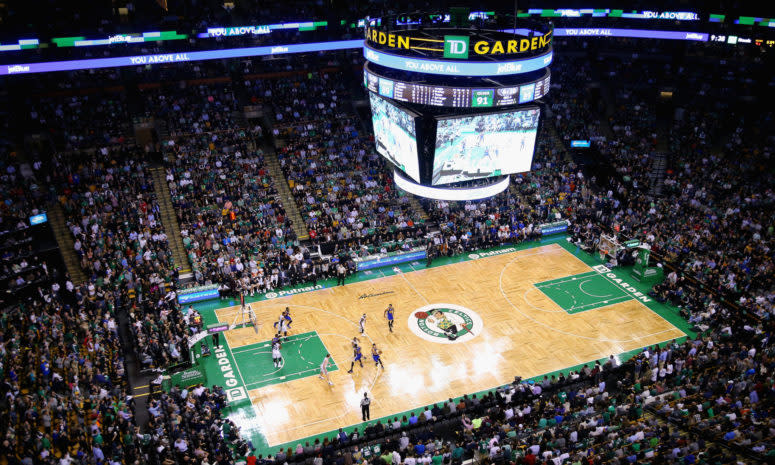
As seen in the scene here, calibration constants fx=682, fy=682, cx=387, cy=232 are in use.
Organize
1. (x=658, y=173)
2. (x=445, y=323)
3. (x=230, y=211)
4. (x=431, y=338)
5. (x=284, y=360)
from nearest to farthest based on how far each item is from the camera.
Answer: (x=284, y=360) < (x=431, y=338) < (x=445, y=323) < (x=230, y=211) < (x=658, y=173)

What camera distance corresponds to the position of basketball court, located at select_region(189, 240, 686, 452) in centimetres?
2678

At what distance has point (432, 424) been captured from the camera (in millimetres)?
24328

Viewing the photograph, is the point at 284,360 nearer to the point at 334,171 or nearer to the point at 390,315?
the point at 390,315

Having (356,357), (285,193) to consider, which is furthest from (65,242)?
(356,357)

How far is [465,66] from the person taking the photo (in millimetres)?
27859

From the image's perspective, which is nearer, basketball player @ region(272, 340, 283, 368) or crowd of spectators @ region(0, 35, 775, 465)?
crowd of spectators @ region(0, 35, 775, 465)

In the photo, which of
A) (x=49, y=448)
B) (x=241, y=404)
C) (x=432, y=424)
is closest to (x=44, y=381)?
(x=49, y=448)

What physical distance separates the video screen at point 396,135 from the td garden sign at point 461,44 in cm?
288

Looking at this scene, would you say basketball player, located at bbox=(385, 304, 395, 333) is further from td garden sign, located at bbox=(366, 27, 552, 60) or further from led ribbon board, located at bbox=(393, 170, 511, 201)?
td garden sign, located at bbox=(366, 27, 552, 60)

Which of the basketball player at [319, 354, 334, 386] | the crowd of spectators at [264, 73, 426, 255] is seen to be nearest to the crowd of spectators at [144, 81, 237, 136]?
the crowd of spectators at [264, 73, 426, 255]

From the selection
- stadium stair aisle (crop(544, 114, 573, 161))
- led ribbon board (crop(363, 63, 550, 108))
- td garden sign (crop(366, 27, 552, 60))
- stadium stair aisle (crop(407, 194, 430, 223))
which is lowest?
stadium stair aisle (crop(407, 194, 430, 223))

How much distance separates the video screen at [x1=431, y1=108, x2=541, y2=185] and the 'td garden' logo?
632cm

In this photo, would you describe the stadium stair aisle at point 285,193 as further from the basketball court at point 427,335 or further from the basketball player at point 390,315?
the basketball player at point 390,315

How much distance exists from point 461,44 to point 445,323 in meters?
12.6
